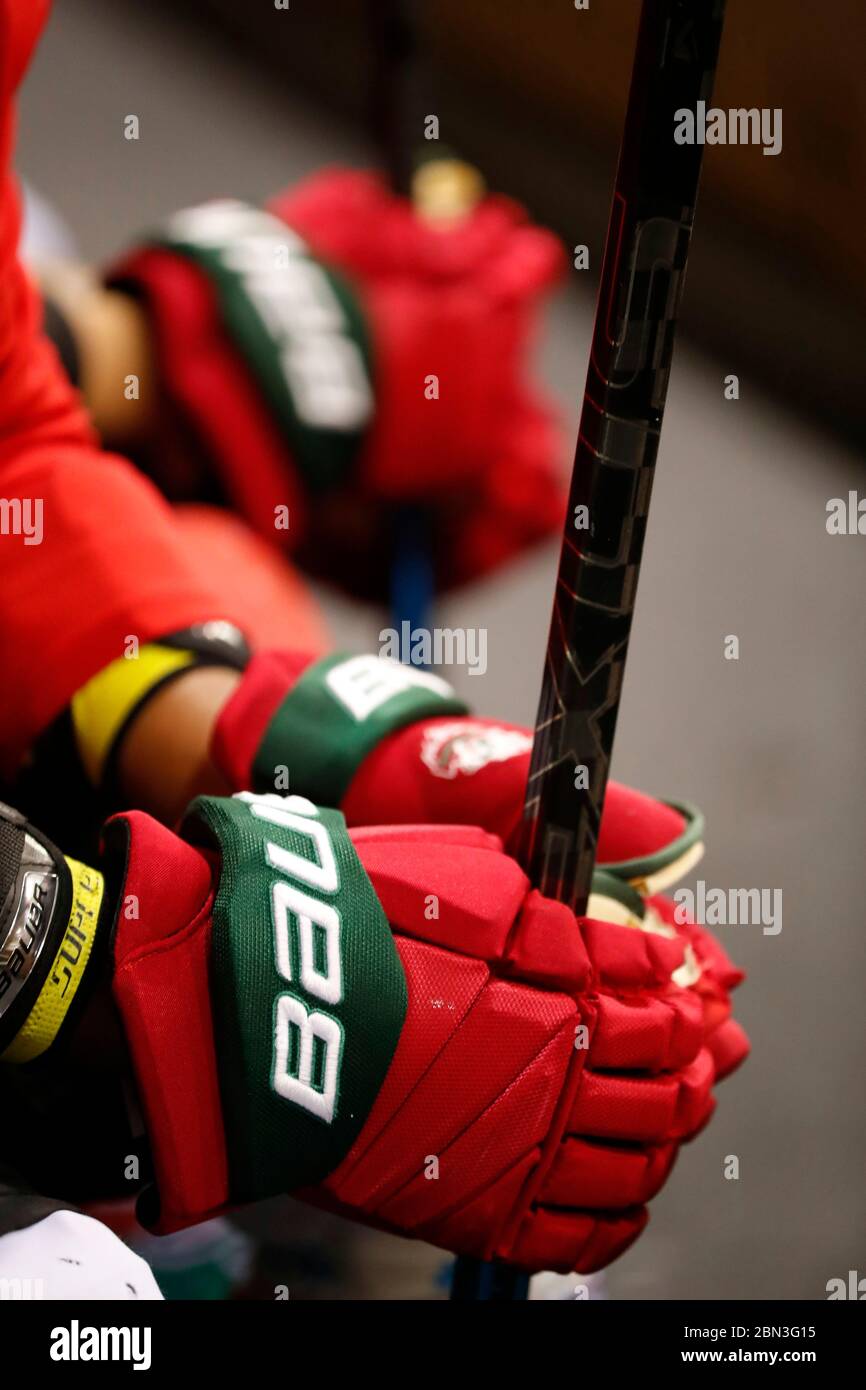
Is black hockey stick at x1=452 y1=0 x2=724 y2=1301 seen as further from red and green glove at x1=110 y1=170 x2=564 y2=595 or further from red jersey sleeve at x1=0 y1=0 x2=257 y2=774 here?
red and green glove at x1=110 y1=170 x2=564 y2=595

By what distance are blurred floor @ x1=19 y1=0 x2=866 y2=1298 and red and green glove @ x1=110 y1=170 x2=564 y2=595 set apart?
75mm

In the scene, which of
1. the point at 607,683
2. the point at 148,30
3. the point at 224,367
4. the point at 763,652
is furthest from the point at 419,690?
the point at 148,30

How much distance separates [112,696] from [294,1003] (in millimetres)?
128

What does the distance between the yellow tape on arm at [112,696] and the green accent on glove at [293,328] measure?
0.25 meters

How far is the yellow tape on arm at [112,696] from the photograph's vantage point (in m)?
0.39

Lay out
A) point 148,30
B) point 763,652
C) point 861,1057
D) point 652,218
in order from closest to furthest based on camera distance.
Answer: point 652,218 < point 861,1057 < point 763,652 < point 148,30

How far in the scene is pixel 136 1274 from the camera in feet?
0.94

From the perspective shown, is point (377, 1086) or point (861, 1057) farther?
point (861, 1057)

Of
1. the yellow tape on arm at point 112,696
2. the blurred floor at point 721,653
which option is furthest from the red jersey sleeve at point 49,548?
the blurred floor at point 721,653

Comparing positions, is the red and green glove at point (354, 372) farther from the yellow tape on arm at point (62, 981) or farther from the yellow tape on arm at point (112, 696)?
the yellow tape on arm at point (62, 981)

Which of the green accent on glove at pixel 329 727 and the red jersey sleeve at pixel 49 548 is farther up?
the red jersey sleeve at pixel 49 548

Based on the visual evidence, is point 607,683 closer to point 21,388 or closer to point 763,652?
point 21,388

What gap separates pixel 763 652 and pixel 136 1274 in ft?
2.02

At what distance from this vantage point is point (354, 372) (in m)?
0.64
